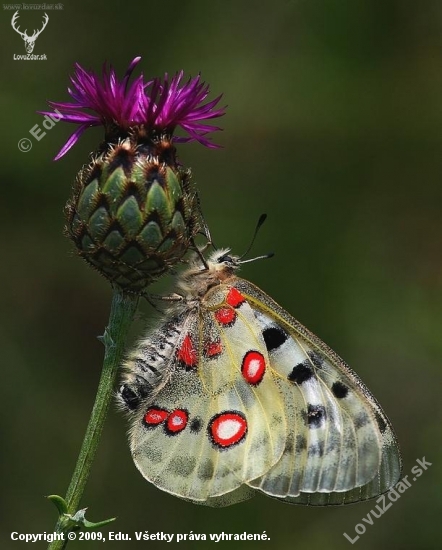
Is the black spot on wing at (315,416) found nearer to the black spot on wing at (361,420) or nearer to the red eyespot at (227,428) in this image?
the black spot on wing at (361,420)

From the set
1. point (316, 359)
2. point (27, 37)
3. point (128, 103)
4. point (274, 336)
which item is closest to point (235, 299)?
point (274, 336)

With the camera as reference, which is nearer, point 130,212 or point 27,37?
point 130,212

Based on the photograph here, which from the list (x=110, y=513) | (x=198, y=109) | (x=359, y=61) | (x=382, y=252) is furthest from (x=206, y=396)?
(x=359, y=61)

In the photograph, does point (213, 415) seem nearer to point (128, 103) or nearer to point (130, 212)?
point (130, 212)

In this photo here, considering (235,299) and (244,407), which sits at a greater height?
(235,299)

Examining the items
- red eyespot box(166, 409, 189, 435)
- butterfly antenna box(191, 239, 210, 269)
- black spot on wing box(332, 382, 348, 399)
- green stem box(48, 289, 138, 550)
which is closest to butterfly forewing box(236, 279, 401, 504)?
black spot on wing box(332, 382, 348, 399)

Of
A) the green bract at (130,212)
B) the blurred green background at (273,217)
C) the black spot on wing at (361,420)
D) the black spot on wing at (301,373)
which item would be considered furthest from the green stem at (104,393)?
the blurred green background at (273,217)

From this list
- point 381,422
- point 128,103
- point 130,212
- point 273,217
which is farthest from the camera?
point 273,217
